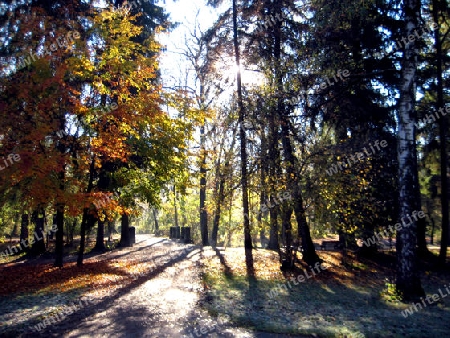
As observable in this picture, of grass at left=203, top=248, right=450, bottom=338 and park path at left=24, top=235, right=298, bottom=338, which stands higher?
park path at left=24, top=235, right=298, bottom=338

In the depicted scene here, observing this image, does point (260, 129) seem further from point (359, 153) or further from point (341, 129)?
point (341, 129)

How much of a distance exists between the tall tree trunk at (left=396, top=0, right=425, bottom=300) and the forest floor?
666mm

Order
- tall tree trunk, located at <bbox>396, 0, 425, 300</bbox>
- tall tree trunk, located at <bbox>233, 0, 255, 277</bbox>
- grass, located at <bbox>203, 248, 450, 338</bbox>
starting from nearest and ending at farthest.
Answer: grass, located at <bbox>203, 248, 450, 338</bbox> < tall tree trunk, located at <bbox>396, 0, 425, 300</bbox> < tall tree trunk, located at <bbox>233, 0, 255, 277</bbox>

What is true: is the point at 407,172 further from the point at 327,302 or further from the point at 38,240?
the point at 38,240

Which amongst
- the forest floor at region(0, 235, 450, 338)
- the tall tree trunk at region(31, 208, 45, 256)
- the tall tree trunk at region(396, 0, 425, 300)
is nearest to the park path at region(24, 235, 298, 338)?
the forest floor at region(0, 235, 450, 338)

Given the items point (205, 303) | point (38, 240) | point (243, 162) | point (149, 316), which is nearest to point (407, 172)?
point (243, 162)

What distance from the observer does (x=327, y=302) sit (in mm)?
9078

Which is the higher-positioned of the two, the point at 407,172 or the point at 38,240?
the point at 407,172

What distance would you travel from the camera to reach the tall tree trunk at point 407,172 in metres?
8.86

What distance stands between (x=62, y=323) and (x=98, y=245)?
12.8m

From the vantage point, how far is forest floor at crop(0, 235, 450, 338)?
6.51 m

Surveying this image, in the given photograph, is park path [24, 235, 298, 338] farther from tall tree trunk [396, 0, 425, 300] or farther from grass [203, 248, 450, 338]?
tall tree trunk [396, 0, 425, 300]

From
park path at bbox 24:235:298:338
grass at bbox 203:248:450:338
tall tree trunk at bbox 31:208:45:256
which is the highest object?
tall tree trunk at bbox 31:208:45:256

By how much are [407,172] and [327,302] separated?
429 centimetres
